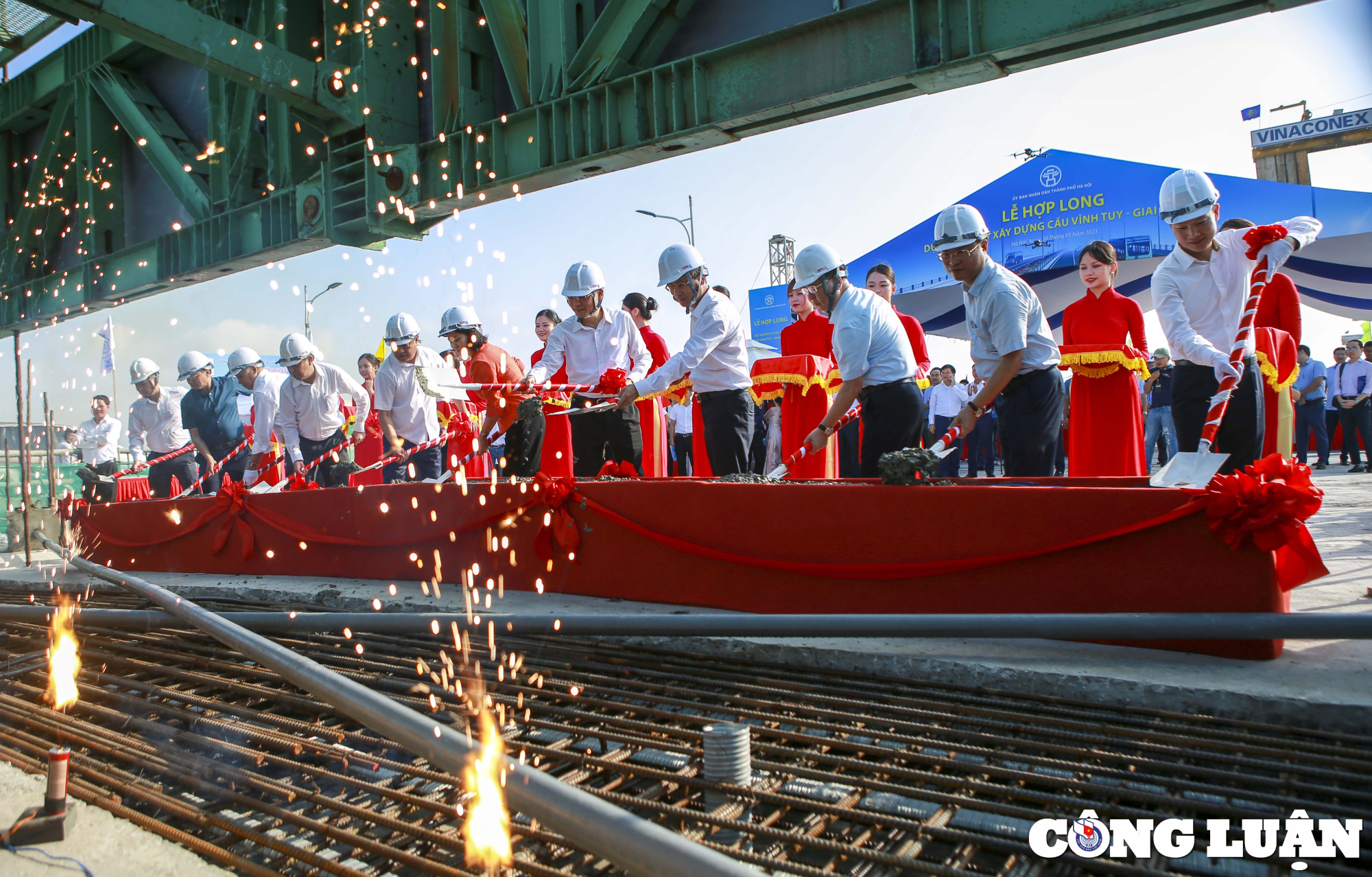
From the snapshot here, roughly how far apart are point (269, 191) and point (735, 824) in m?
9.84

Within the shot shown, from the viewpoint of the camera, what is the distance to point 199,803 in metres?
2.25

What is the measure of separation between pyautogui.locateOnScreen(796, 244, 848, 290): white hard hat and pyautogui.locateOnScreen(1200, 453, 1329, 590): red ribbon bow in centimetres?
269

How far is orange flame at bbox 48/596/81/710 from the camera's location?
11.0 feet

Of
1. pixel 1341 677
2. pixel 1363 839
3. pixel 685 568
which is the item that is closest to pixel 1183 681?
pixel 1341 677

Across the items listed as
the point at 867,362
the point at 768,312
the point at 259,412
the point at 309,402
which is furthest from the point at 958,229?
the point at 768,312

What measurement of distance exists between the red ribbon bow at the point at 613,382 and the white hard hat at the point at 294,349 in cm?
391

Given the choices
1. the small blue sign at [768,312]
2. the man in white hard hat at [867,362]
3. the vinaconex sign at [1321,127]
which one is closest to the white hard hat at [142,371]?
the man in white hard hat at [867,362]

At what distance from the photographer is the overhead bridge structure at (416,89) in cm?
584

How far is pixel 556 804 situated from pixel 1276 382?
4.72 metres

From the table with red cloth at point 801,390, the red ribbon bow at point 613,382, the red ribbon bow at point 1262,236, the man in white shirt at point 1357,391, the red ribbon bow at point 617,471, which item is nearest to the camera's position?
the red ribbon bow at point 1262,236

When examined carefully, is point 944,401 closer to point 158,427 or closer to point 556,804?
point 158,427

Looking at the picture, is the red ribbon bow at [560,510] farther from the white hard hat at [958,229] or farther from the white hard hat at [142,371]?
the white hard hat at [142,371]

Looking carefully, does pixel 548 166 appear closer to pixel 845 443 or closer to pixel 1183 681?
pixel 845 443

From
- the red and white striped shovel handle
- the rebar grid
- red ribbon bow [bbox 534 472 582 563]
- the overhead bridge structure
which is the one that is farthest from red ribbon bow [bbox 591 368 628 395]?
the red and white striped shovel handle
